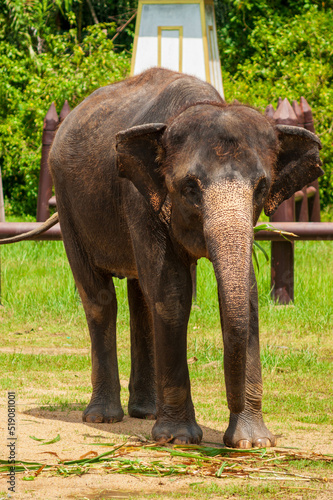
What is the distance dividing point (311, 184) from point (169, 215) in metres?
7.20

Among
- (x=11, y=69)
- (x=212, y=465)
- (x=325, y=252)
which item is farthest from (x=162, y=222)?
(x=11, y=69)

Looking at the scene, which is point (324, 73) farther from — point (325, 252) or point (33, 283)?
point (33, 283)

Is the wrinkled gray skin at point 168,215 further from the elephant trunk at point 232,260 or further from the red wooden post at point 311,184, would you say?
the red wooden post at point 311,184

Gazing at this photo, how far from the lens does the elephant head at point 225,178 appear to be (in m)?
3.79

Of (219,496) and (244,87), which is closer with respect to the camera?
(219,496)

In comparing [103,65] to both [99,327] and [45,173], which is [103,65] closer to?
[45,173]

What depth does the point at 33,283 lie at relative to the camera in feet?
32.0

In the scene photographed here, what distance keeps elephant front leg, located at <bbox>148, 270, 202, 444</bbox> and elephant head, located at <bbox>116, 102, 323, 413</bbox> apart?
0.91 feet

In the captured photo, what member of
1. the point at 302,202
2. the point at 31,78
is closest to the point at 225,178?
the point at 302,202

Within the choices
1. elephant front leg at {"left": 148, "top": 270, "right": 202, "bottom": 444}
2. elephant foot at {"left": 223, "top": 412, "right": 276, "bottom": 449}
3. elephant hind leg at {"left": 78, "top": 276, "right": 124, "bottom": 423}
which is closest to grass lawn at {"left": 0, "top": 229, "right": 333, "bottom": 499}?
elephant foot at {"left": 223, "top": 412, "right": 276, "bottom": 449}

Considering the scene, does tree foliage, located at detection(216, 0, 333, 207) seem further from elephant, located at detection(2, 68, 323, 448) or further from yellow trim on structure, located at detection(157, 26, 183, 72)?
elephant, located at detection(2, 68, 323, 448)

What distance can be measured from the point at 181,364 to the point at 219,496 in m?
0.94

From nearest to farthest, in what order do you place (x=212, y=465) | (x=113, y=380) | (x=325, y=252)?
(x=212, y=465) < (x=113, y=380) < (x=325, y=252)

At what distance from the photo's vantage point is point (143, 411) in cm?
538
